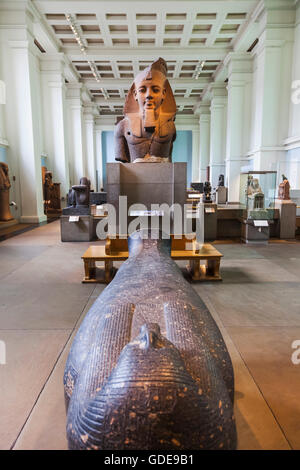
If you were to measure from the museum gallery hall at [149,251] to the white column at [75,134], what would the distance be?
4.12 feet

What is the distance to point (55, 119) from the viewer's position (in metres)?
14.1

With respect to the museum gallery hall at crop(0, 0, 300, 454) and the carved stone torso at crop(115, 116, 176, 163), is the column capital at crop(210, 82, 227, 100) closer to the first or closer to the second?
the museum gallery hall at crop(0, 0, 300, 454)

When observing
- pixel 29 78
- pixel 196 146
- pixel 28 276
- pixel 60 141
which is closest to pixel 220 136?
pixel 196 146

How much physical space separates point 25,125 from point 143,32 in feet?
21.0

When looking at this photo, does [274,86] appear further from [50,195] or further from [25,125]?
[50,195]

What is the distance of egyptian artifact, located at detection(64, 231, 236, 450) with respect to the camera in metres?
0.80

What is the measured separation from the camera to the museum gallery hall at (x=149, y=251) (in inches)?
35.5

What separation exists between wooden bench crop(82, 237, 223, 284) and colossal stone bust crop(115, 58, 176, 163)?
1.50 metres

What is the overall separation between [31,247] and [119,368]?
19.6 ft

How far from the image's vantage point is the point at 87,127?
73.4ft

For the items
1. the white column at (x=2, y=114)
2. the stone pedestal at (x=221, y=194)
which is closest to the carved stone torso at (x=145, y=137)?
the white column at (x=2, y=114)

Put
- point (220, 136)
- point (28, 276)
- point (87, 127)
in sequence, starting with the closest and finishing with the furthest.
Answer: point (28, 276) < point (220, 136) < point (87, 127)

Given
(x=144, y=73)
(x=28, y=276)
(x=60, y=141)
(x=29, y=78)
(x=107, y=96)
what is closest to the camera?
(x=28, y=276)
